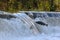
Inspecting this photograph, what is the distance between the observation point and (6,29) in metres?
6.59

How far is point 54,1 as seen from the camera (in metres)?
18.7

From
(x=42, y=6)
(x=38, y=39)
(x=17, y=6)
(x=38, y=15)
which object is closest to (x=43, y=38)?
(x=38, y=39)

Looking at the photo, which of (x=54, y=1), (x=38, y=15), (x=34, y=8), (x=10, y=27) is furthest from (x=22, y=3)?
(x=10, y=27)

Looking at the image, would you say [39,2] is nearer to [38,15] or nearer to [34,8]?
[34,8]

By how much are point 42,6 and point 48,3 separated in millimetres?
743

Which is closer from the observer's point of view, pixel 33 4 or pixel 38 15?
pixel 38 15

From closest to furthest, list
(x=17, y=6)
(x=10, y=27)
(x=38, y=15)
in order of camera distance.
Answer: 1. (x=10, y=27)
2. (x=38, y=15)
3. (x=17, y=6)

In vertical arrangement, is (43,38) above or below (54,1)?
below

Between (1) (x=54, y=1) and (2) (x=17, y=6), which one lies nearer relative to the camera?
(2) (x=17, y=6)

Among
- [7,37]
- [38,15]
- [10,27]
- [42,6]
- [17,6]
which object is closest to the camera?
[7,37]

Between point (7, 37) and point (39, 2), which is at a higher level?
point (39, 2)

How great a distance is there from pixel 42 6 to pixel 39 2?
448mm

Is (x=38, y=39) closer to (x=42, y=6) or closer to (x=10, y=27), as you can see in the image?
(x=10, y=27)

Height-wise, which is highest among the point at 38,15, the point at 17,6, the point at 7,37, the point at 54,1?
the point at 54,1
